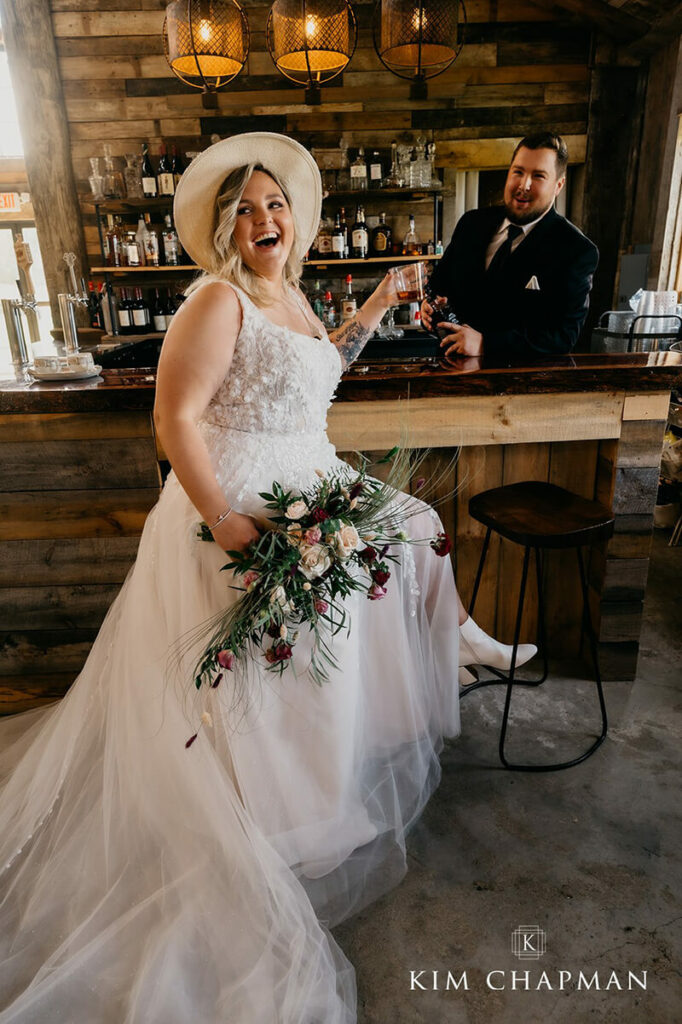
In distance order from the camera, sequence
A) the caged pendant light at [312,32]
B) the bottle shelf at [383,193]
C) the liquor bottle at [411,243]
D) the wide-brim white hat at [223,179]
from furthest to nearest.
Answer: the liquor bottle at [411,243], the bottle shelf at [383,193], the caged pendant light at [312,32], the wide-brim white hat at [223,179]

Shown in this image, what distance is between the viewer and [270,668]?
1.49 meters

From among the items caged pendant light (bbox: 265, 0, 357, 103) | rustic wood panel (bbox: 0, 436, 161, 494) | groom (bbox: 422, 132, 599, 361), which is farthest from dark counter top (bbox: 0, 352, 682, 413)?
caged pendant light (bbox: 265, 0, 357, 103)

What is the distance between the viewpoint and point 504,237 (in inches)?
107

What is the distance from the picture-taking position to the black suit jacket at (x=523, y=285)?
232 cm

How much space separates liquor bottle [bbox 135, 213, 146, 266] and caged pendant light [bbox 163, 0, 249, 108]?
74.5 inches

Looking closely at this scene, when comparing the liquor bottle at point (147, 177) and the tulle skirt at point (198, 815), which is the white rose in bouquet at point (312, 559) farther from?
the liquor bottle at point (147, 177)

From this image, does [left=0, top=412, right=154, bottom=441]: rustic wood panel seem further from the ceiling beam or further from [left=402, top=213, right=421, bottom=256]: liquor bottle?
the ceiling beam

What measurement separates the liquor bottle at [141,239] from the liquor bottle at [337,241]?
1323 millimetres

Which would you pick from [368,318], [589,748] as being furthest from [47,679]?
[589,748]

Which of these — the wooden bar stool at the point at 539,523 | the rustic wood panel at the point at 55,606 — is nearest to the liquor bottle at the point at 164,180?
the rustic wood panel at the point at 55,606

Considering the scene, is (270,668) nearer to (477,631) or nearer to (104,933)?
(104,933)

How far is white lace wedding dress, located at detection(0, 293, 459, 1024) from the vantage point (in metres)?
1.32

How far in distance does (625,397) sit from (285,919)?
5.56 feet

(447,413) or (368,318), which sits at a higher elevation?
(368,318)
